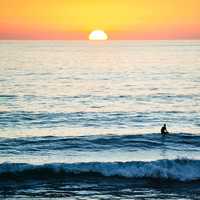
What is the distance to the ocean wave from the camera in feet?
81.6

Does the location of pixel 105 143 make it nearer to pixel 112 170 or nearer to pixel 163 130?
pixel 163 130

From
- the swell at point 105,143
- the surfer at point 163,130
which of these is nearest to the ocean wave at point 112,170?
the swell at point 105,143

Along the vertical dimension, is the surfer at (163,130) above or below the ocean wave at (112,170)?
above

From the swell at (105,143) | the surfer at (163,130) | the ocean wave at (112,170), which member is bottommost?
the ocean wave at (112,170)

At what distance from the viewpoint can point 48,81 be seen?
235ft

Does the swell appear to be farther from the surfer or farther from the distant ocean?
the surfer

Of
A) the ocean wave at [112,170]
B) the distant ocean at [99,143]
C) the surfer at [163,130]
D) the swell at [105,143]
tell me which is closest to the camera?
the distant ocean at [99,143]

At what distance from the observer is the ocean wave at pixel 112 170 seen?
81.6ft

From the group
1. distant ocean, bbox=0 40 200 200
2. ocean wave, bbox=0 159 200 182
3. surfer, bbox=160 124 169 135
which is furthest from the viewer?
surfer, bbox=160 124 169 135

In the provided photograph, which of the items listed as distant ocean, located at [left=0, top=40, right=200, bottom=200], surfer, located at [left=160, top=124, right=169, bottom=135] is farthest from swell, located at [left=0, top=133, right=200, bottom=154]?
surfer, located at [left=160, top=124, right=169, bottom=135]

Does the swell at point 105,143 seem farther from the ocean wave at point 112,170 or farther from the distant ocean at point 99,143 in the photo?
the ocean wave at point 112,170

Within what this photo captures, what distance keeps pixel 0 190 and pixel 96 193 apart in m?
4.47

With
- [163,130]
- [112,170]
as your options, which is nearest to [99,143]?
[163,130]

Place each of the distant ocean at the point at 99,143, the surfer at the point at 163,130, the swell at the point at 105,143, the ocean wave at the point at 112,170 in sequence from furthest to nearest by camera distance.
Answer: the surfer at the point at 163,130 → the swell at the point at 105,143 → the ocean wave at the point at 112,170 → the distant ocean at the point at 99,143
